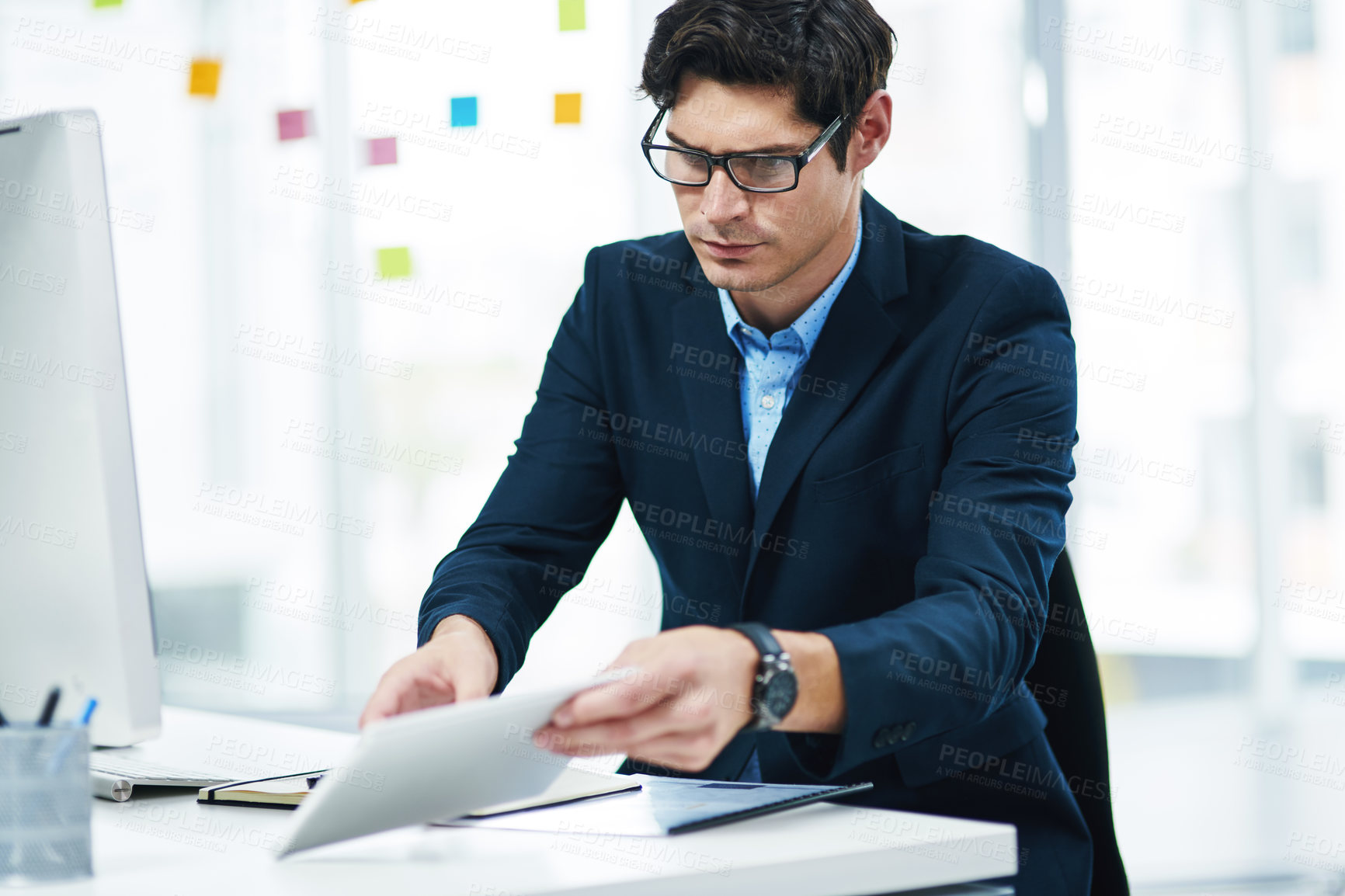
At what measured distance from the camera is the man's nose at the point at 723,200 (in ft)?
3.91

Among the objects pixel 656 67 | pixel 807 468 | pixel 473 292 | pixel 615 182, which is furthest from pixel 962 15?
pixel 807 468

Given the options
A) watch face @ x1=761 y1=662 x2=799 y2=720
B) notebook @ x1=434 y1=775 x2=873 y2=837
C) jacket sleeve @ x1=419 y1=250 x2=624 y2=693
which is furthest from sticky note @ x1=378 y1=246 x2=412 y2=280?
watch face @ x1=761 y1=662 x2=799 y2=720

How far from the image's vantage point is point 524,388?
3.34 m

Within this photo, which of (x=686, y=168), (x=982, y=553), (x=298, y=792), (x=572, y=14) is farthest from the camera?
(x=572, y=14)

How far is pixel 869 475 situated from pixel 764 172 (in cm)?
34

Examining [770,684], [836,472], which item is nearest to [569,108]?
[836,472]

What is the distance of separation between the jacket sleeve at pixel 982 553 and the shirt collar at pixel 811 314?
188 mm

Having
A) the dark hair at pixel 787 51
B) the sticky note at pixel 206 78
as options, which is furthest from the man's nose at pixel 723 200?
the sticky note at pixel 206 78

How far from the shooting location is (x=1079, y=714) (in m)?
1.12

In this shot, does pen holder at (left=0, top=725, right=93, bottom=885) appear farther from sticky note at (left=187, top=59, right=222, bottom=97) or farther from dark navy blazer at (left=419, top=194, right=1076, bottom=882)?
sticky note at (left=187, top=59, right=222, bottom=97)

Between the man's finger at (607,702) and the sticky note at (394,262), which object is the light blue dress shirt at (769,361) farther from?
the sticky note at (394,262)

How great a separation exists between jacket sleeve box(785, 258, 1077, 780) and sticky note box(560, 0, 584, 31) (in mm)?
2148

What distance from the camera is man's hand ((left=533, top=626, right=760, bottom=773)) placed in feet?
2.22

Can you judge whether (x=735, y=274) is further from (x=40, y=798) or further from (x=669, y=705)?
(x=40, y=798)
